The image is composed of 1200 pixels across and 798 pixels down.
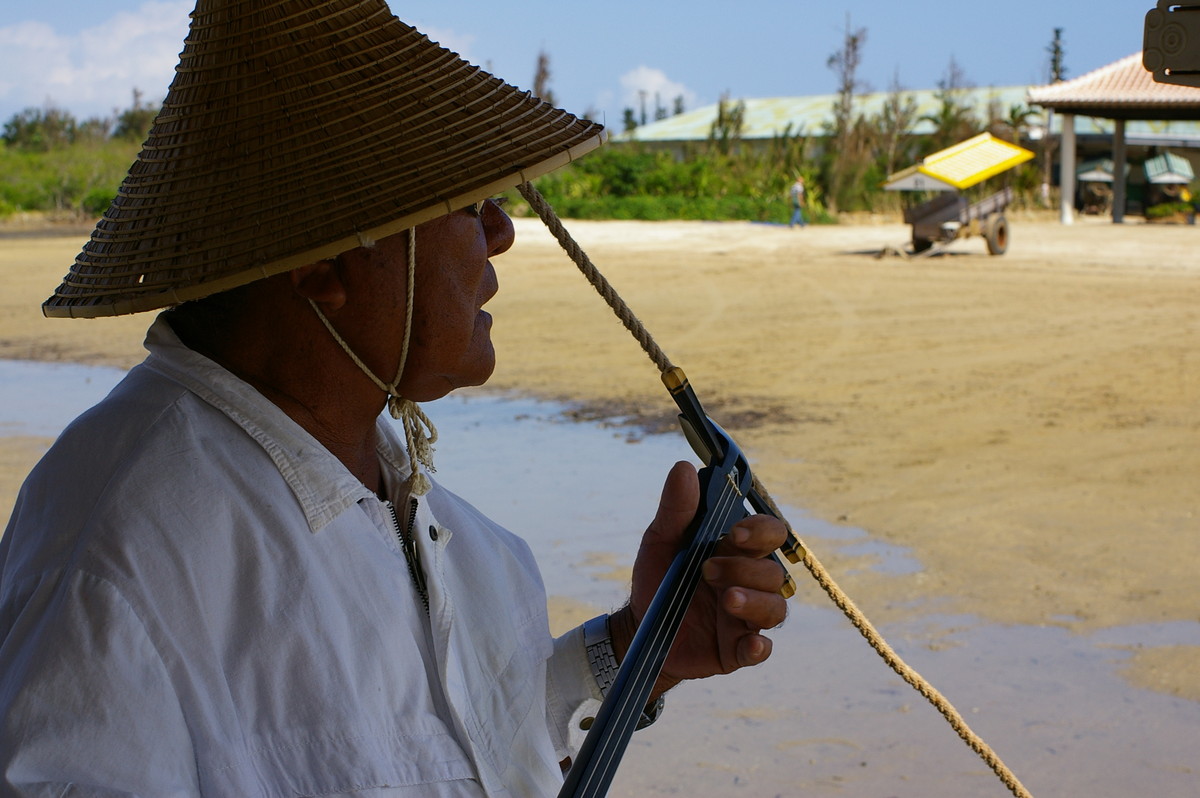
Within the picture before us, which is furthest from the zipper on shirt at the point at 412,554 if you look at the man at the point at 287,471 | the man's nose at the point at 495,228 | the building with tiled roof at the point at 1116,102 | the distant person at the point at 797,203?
the building with tiled roof at the point at 1116,102

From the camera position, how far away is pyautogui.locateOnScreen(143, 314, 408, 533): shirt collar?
53.8 inches

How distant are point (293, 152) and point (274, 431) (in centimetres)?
32

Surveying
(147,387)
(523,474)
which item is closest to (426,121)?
(147,387)

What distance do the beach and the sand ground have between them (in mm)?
22

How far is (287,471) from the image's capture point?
4.48ft

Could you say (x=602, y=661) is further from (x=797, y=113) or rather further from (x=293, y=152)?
(x=797, y=113)

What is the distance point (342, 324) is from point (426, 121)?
0.26 m

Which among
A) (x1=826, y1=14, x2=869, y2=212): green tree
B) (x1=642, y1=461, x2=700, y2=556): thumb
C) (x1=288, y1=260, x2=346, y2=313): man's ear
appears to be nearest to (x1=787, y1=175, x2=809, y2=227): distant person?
(x1=826, y1=14, x2=869, y2=212): green tree

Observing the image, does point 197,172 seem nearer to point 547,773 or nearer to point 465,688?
point 465,688

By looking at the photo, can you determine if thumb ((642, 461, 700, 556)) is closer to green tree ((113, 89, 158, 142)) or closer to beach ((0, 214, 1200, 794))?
beach ((0, 214, 1200, 794))

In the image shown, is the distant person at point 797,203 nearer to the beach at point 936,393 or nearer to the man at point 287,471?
the beach at point 936,393

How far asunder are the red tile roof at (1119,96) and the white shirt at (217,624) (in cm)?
2575

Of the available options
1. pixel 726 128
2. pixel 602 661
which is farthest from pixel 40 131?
pixel 602 661

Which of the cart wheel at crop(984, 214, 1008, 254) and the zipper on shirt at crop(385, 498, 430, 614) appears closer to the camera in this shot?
the zipper on shirt at crop(385, 498, 430, 614)
